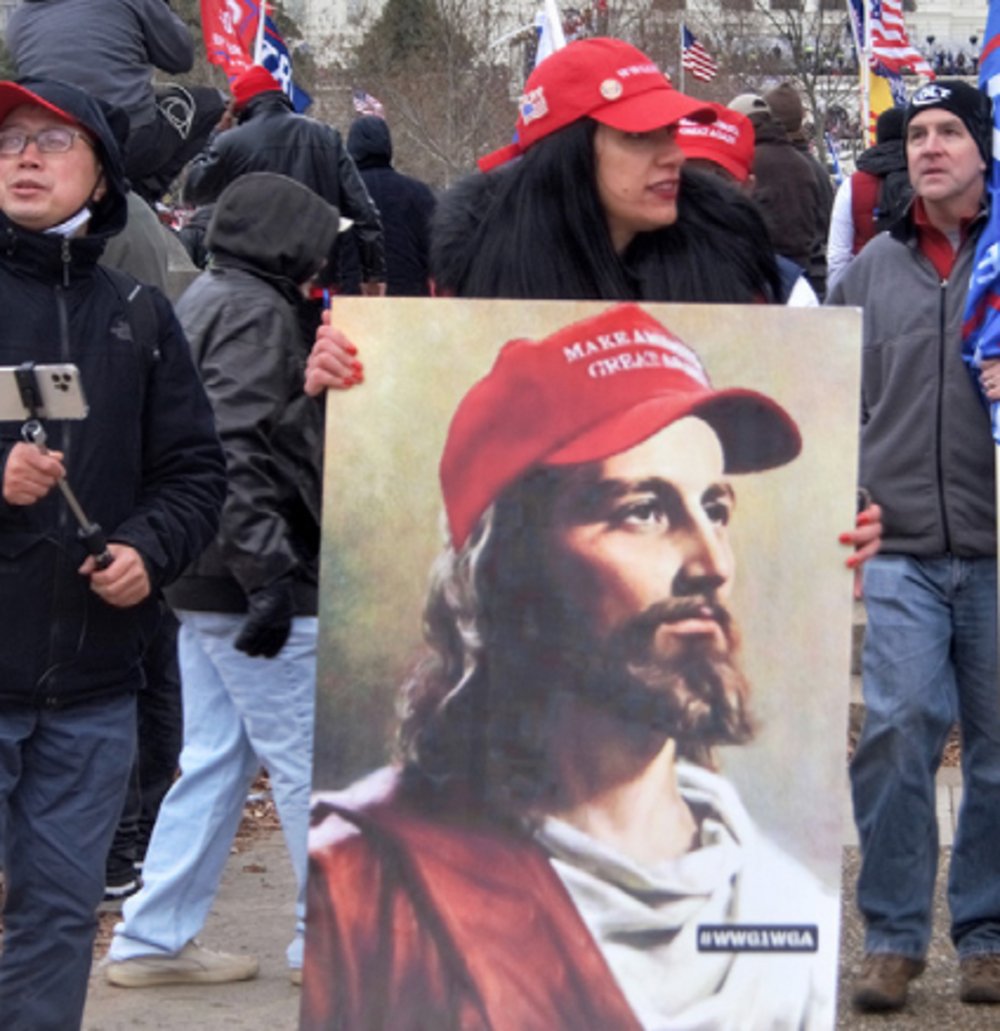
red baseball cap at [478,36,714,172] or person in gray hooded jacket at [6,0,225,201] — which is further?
person in gray hooded jacket at [6,0,225,201]

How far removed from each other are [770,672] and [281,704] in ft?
7.04

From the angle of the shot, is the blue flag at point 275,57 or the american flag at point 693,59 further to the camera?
the american flag at point 693,59

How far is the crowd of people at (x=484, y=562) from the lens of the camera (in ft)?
11.5

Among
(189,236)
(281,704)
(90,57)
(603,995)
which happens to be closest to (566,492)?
(603,995)

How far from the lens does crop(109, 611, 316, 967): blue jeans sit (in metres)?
Result: 5.39

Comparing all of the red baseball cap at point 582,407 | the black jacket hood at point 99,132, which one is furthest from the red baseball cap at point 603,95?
the black jacket hood at point 99,132

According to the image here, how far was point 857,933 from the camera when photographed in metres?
6.14

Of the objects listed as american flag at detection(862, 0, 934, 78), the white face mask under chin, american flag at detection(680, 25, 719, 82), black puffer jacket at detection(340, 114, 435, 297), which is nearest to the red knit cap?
black puffer jacket at detection(340, 114, 435, 297)

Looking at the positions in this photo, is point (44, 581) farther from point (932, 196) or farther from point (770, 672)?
point (932, 196)

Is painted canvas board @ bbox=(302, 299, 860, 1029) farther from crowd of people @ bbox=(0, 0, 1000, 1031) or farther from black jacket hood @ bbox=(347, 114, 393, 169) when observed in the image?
black jacket hood @ bbox=(347, 114, 393, 169)

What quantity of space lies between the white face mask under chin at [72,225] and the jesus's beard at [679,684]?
4.34ft

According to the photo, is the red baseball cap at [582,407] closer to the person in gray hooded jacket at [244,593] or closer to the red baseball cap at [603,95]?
the red baseball cap at [603,95]

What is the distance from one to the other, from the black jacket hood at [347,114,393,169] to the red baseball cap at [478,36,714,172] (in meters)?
7.82

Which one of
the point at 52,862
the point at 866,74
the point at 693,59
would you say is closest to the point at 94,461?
the point at 52,862
